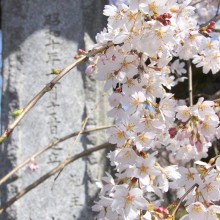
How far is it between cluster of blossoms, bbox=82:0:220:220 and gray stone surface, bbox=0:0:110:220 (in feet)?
3.48

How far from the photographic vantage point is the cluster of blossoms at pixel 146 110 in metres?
1.09

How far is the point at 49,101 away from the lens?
93.3 inches

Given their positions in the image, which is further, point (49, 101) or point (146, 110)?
point (49, 101)

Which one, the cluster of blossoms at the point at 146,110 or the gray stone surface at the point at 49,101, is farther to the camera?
the gray stone surface at the point at 49,101

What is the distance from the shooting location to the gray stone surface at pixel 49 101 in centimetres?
229

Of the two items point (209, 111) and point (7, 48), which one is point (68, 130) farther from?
point (209, 111)

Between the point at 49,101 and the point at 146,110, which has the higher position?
the point at 49,101

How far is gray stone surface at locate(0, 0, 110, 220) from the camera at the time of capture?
→ 2.29 meters

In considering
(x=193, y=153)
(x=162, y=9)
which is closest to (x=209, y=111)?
A: (x=162, y=9)

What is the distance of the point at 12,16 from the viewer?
8.14 ft

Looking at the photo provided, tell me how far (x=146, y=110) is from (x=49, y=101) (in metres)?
1.26

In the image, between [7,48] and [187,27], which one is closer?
[187,27]

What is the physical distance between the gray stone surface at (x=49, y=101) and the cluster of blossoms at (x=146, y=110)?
3.48 feet

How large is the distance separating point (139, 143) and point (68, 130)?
120 centimetres
